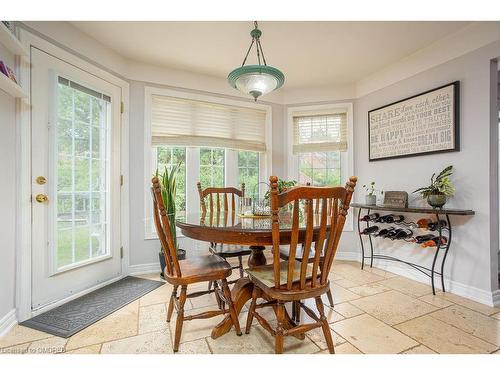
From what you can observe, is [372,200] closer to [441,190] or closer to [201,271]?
[441,190]

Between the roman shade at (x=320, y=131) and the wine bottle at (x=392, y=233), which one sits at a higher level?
the roman shade at (x=320, y=131)

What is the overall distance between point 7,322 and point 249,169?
2752mm

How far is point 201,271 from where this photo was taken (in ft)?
5.53

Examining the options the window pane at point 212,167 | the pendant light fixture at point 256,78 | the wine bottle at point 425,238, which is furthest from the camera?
the window pane at point 212,167

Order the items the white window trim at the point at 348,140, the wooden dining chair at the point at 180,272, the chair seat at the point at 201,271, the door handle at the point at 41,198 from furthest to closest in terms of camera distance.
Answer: the white window trim at the point at 348,140 → the door handle at the point at 41,198 → the chair seat at the point at 201,271 → the wooden dining chair at the point at 180,272

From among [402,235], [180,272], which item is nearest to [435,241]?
[402,235]

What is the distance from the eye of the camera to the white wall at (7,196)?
1723 millimetres

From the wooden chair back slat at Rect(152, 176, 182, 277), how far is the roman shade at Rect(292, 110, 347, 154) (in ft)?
8.42

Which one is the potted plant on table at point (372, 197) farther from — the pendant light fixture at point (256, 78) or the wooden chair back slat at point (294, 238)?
the wooden chair back slat at point (294, 238)

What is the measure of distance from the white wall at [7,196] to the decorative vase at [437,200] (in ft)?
11.2

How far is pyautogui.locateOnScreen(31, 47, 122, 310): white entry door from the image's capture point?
6.63 feet

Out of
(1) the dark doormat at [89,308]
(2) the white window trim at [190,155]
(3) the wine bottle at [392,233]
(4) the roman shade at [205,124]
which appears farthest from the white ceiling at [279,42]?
(1) the dark doormat at [89,308]

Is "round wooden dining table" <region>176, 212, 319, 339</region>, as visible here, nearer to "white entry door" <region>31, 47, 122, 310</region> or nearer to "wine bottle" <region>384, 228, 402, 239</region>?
"white entry door" <region>31, 47, 122, 310</region>

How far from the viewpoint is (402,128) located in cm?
288
